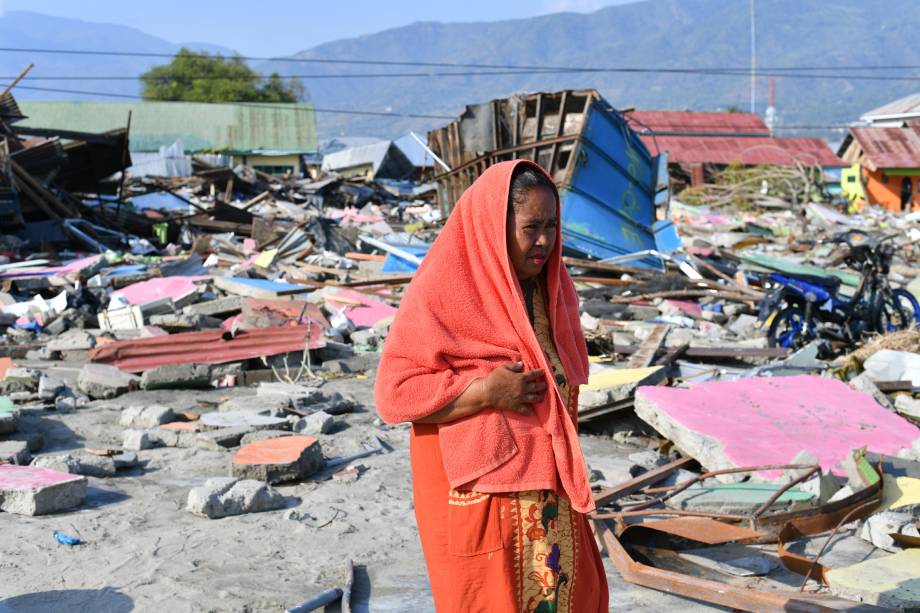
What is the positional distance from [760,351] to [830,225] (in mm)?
18565

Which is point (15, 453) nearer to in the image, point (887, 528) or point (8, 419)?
point (8, 419)

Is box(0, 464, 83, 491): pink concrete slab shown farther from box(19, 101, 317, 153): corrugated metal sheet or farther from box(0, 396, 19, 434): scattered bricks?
box(19, 101, 317, 153): corrugated metal sheet

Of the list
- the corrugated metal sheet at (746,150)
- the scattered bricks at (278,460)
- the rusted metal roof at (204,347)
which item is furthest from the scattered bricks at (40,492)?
the corrugated metal sheet at (746,150)

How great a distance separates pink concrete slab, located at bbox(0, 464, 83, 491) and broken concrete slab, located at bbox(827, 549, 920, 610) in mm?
3470

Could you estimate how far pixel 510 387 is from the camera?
223 centimetres

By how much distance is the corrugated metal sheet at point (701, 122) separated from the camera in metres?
44.9

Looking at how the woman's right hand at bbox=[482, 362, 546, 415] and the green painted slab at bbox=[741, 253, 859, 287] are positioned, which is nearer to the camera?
the woman's right hand at bbox=[482, 362, 546, 415]

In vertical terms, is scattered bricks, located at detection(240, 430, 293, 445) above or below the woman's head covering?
below

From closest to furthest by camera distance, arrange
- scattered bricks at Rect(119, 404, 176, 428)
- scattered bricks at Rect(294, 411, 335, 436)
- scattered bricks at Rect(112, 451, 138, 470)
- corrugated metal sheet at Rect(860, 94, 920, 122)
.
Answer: scattered bricks at Rect(112, 451, 138, 470)
scattered bricks at Rect(294, 411, 335, 436)
scattered bricks at Rect(119, 404, 176, 428)
corrugated metal sheet at Rect(860, 94, 920, 122)

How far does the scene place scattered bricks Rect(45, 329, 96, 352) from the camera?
9.23 metres

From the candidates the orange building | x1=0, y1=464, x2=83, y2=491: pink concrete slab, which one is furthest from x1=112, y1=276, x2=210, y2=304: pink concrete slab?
the orange building

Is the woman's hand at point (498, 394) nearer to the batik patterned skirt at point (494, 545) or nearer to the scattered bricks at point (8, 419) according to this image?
the batik patterned skirt at point (494, 545)

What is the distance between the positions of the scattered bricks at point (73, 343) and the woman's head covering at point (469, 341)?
771 cm

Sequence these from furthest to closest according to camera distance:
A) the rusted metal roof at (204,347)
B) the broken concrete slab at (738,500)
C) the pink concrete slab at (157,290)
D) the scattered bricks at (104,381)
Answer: the pink concrete slab at (157,290) → the rusted metal roof at (204,347) → the scattered bricks at (104,381) → the broken concrete slab at (738,500)
